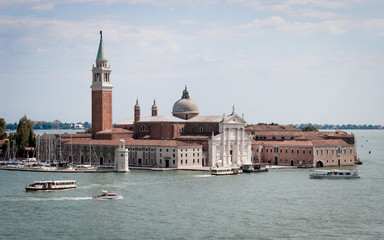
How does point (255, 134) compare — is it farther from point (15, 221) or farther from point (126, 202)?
point (15, 221)

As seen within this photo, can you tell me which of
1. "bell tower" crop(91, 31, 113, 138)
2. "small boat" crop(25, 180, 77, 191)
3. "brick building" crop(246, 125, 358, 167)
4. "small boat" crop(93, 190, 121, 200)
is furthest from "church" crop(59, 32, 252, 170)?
"small boat" crop(93, 190, 121, 200)

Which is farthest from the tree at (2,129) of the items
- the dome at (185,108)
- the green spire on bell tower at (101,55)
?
the dome at (185,108)

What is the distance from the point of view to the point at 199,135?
3268 inches

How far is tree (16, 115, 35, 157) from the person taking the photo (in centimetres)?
9319

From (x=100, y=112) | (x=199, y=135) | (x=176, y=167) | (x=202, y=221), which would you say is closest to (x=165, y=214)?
(x=202, y=221)

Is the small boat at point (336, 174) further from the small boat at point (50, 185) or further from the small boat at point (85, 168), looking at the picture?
the small boat at point (50, 185)

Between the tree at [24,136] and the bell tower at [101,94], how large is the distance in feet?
35.3

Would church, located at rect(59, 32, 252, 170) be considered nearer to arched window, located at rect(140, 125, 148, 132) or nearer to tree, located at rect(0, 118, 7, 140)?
arched window, located at rect(140, 125, 148, 132)

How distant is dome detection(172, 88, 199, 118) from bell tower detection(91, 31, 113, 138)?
903cm

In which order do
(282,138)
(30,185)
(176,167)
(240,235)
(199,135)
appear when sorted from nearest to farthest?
(240,235)
(30,185)
(176,167)
(199,135)
(282,138)

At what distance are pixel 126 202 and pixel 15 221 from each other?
9616 mm

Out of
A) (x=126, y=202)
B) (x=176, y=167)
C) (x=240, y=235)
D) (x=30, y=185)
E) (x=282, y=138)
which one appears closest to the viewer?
(x=240, y=235)

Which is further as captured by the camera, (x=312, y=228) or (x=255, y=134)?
(x=255, y=134)

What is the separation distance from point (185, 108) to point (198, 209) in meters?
44.5
